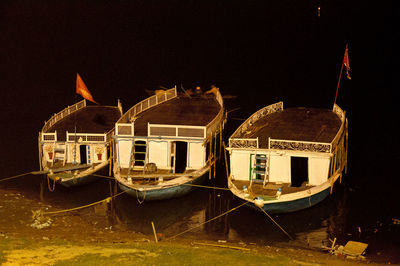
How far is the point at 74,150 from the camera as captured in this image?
32.7 metres

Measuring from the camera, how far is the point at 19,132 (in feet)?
156

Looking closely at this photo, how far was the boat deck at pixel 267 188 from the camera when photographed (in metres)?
26.1

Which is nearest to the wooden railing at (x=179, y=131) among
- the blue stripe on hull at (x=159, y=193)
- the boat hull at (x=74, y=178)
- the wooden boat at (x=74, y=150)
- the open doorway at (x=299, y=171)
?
the blue stripe on hull at (x=159, y=193)

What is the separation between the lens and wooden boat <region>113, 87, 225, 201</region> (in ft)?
93.5

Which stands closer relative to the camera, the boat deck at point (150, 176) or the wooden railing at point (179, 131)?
the boat deck at point (150, 176)

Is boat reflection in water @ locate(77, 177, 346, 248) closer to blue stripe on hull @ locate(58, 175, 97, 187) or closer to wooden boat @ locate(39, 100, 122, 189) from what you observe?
blue stripe on hull @ locate(58, 175, 97, 187)

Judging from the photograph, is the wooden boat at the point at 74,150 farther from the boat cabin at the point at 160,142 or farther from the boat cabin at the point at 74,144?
the boat cabin at the point at 160,142

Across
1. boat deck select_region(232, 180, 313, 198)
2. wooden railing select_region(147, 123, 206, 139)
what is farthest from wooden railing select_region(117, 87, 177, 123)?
boat deck select_region(232, 180, 313, 198)

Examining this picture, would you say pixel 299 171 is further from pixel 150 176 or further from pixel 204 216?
pixel 150 176

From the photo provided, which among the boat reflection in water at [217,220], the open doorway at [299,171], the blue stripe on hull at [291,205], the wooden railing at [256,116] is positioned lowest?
the boat reflection in water at [217,220]

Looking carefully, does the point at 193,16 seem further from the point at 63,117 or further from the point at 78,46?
the point at 63,117

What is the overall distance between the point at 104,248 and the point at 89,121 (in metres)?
18.0

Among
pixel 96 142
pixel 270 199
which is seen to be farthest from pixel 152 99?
pixel 270 199

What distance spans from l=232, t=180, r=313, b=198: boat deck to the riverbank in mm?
4002
